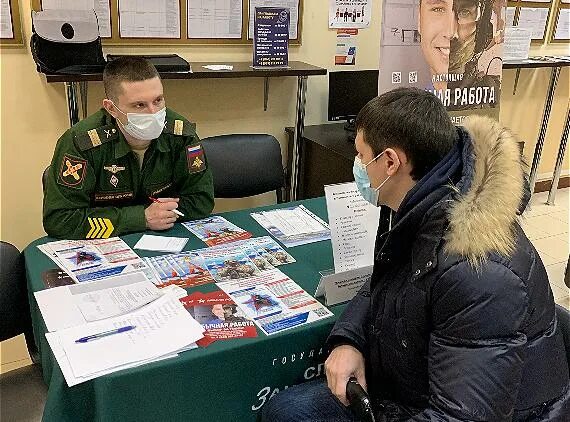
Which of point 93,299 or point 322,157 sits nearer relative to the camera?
point 93,299

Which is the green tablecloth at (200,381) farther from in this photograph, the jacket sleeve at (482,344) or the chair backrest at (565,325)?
the chair backrest at (565,325)

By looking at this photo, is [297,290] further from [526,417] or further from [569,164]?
[569,164]

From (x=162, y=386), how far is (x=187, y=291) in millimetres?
314

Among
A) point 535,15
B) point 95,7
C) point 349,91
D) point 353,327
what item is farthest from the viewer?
point 535,15

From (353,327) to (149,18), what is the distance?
2074mm

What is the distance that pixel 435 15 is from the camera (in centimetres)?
225

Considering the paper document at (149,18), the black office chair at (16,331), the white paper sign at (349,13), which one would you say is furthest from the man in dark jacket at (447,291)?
the white paper sign at (349,13)

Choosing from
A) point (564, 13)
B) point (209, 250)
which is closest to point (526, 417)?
point (209, 250)

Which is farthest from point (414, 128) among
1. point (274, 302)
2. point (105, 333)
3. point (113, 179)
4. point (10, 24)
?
point (10, 24)

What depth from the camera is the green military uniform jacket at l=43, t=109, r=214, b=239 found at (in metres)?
1.81

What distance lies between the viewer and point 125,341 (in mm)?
1265

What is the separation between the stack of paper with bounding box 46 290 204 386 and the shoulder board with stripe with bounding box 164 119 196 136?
844 mm

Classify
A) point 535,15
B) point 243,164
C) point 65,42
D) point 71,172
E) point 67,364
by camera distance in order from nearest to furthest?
1. point 67,364
2. point 71,172
3. point 65,42
4. point 243,164
5. point 535,15

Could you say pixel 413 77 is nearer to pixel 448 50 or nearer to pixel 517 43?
pixel 448 50
